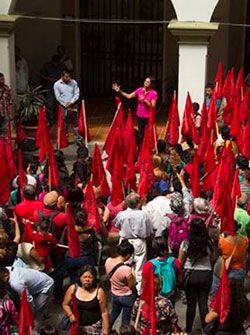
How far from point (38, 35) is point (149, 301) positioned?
11.5 metres

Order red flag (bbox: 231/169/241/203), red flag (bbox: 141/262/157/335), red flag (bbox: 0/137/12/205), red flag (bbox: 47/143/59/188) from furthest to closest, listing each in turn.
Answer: red flag (bbox: 47/143/59/188), red flag (bbox: 0/137/12/205), red flag (bbox: 231/169/241/203), red flag (bbox: 141/262/157/335)

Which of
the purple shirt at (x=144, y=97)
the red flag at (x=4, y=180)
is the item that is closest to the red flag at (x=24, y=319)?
the red flag at (x=4, y=180)

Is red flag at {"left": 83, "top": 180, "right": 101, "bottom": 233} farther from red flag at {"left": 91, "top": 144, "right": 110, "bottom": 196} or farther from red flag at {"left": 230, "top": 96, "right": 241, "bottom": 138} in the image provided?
red flag at {"left": 230, "top": 96, "right": 241, "bottom": 138}

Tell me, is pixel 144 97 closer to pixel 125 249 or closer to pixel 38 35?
pixel 38 35

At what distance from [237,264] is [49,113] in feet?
26.8

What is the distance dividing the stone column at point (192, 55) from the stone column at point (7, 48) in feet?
9.12

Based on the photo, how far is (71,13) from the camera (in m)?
17.5

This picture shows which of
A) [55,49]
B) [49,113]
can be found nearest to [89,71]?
[55,49]

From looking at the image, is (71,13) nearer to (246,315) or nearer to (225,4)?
(225,4)

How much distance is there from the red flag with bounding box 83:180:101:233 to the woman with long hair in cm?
114

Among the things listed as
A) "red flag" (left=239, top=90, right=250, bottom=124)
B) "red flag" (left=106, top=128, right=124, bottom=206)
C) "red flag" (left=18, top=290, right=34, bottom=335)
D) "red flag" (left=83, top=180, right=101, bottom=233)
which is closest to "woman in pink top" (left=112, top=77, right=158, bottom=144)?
"red flag" (left=239, top=90, right=250, bottom=124)

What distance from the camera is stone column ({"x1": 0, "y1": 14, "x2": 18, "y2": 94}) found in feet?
45.5

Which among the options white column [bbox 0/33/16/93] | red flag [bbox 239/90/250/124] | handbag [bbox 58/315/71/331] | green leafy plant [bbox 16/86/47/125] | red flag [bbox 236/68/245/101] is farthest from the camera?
green leafy plant [bbox 16/86/47/125]

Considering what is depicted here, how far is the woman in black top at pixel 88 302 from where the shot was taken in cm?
718
